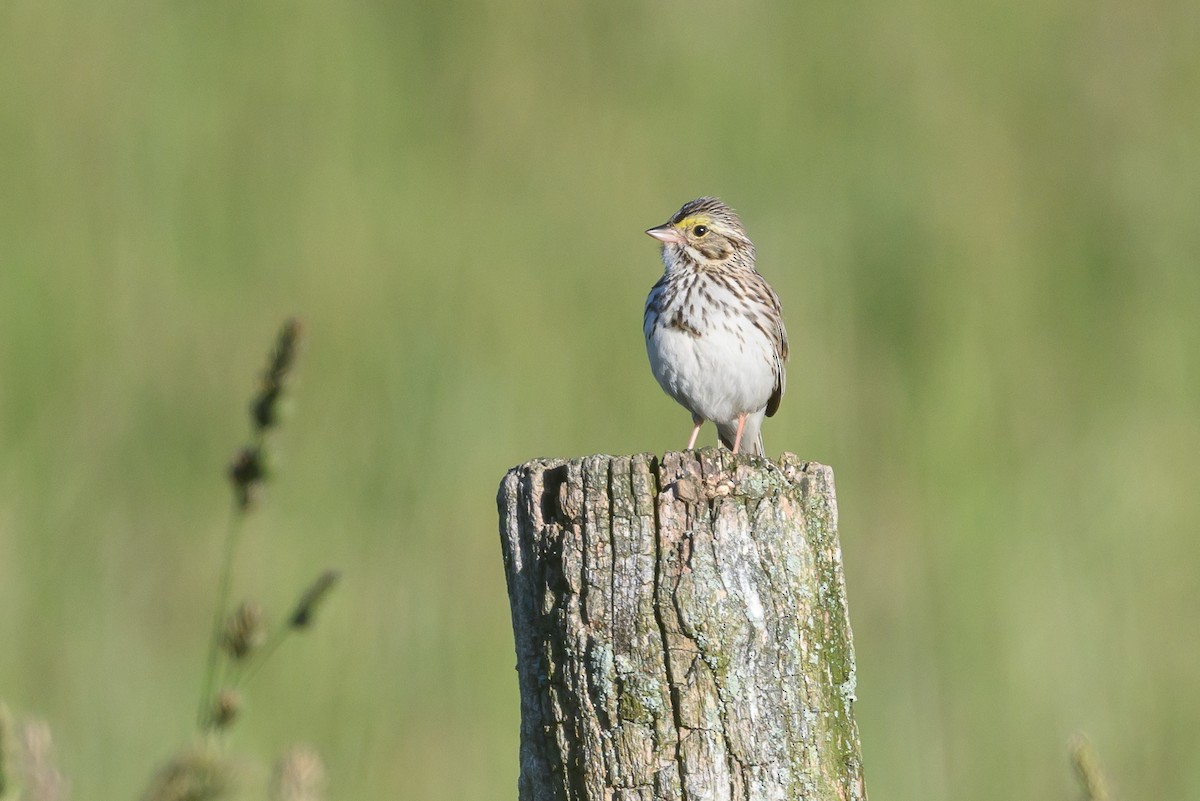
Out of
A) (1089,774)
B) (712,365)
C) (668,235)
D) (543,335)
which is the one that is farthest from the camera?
(543,335)

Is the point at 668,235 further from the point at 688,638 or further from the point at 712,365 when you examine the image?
the point at 688,638

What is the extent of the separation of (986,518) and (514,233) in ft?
8.34

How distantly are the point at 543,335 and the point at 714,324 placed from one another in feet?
6.27

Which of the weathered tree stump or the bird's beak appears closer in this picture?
the weathered tree stump

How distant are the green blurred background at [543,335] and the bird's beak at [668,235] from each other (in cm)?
147

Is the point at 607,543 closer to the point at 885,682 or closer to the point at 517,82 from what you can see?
the point at 885,682

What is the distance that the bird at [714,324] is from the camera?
5.35 meters

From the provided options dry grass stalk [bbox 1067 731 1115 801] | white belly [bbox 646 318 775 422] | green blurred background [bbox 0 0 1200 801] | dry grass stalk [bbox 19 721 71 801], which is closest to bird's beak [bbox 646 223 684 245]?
white belly [bbox 646 318 775 422]

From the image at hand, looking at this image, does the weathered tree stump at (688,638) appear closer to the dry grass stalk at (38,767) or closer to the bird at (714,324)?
the dry grass stalk at (38,767)

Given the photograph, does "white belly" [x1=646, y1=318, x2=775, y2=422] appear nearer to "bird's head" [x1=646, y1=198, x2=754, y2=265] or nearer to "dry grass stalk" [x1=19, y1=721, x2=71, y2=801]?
"bird's head" [x1=646, y1=198, x2=754, y2=265]

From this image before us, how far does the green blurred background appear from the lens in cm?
643

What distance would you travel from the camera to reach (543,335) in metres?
7.19

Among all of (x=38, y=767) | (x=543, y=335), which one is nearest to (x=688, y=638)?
(x=38, y=767)

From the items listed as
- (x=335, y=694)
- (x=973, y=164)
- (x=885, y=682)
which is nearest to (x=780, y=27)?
(x=973, y=164)
